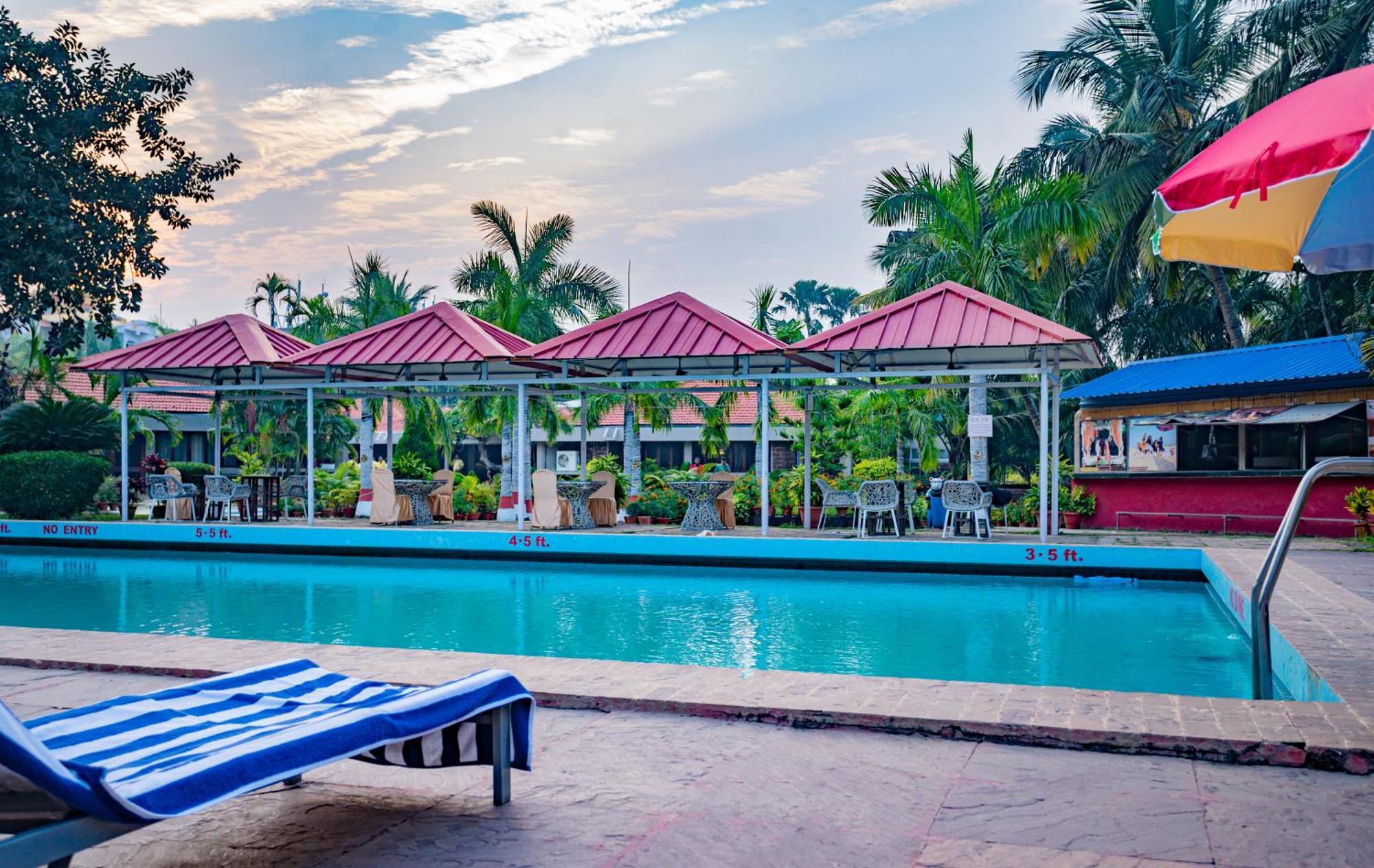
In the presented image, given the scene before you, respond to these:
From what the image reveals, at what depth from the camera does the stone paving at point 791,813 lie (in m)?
3.20

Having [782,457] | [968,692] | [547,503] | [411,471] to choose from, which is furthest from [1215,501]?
[782,457]

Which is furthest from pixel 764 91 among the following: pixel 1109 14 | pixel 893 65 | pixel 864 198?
pixel 1109 14

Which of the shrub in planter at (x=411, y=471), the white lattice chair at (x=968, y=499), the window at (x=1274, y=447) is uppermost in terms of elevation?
the window at (x=1274, y=447)

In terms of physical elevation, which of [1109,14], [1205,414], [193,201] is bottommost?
[1205,414]

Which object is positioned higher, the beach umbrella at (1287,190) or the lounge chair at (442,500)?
the beach umbrella at (1287,190)

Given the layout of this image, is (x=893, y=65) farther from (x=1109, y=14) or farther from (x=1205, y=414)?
(x=1205, y=414)

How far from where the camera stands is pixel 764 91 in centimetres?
2309

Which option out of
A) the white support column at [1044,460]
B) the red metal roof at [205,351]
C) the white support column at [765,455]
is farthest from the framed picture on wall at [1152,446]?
the red metal roof at [205,351]

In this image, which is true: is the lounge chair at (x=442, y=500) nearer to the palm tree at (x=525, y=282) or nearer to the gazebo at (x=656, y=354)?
the palm tree at (x=525, y=282)

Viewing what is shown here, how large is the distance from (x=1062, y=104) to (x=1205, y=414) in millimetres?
14323

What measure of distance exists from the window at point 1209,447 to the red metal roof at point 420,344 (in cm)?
1078

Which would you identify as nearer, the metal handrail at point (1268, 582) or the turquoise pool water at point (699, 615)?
the metal handrail at point (1268, 582)

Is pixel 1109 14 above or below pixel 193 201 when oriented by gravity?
above

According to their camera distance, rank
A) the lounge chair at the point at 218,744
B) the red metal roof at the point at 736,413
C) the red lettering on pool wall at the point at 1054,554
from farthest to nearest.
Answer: the red metal roof at the point at 736,413 → the red lettering on pool wall at the point at 1054,554 → the lounge chair at the point at 218,744
